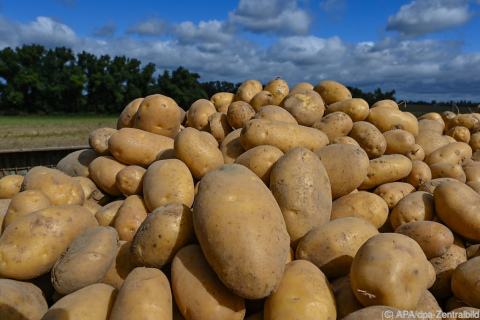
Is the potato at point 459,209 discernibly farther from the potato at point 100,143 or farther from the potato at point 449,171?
the potato at point 100,143

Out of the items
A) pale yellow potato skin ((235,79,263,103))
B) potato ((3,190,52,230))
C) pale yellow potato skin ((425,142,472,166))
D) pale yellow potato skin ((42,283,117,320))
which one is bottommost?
pale yellow potato skin ((42,283,117,320))

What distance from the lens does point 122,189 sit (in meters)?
3.09

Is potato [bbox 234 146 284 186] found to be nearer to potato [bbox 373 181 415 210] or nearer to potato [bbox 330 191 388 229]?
potato [bbox 330 191 388 229]

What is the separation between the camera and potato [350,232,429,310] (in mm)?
1706

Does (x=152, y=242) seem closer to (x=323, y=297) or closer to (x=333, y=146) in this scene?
(x=323, y=297)

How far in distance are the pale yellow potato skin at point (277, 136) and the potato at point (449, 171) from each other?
145 centimetres

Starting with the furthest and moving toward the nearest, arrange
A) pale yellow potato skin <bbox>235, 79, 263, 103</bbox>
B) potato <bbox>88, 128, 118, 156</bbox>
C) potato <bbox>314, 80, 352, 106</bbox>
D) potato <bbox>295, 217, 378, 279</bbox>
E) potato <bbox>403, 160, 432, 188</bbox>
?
pale yellow potato skin <bbox>235, 79, 263, 103</bbox>, potato <bbox>314, 80, 352, 106</bbox>, potato <bbox>88, 128, 118, 156</bbox>, potato <bbox>403, 160, 432, 188</bbox>, potato <bbox>295, 217, 378, 279</bbox>

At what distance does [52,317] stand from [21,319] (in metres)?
0.37

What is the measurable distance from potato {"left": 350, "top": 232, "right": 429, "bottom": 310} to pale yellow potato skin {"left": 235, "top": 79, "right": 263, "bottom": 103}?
123 inches

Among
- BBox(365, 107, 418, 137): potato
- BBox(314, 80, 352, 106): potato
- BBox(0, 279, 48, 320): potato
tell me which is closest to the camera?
BBox(0, 279, 48, 320): potato

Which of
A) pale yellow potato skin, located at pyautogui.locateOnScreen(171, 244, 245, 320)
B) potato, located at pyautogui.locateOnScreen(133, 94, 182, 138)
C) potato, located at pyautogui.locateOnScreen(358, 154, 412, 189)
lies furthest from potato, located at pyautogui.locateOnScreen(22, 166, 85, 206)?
potato, located at pyautogui.locateOnScreen(358, 154, 412, 189)

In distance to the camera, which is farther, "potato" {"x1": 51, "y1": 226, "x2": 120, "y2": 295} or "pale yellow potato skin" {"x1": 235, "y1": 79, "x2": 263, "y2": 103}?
"pale yellow potato skin" {"x1": 235, "y1": 79, "x2": 263, "y2": 103}

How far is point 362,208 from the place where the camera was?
274cm

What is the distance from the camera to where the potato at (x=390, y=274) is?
1706mm
